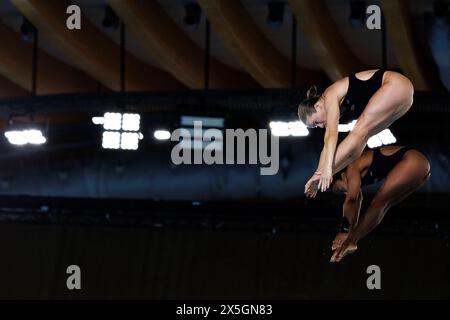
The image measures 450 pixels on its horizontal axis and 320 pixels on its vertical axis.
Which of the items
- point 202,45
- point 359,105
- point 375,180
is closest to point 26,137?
point 202,45

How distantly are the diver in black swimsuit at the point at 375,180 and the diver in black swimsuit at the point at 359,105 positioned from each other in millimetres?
301

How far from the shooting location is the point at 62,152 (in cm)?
1769

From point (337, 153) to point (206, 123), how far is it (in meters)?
8.08

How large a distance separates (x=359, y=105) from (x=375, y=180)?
57cm

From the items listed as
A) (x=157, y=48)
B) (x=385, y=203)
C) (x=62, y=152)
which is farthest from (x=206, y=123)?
(x=385, y=203)

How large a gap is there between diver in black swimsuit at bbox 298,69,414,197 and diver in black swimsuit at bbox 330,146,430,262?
0.99ft

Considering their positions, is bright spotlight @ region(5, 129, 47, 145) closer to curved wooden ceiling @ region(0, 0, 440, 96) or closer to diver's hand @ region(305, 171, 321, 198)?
curved wooden ceiling @ region(0, 0, 440, 96)

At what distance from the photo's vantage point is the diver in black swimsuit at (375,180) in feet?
20.4

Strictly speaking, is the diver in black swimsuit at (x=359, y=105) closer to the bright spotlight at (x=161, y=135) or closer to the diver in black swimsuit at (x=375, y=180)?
the diver in black swimsuit at (x=375, y=180)

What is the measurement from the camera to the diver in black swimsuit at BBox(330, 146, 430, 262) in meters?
6.21

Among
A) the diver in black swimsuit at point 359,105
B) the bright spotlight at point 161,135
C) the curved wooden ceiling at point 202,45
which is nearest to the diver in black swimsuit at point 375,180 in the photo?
the diver in black swimsuit at point 359,105

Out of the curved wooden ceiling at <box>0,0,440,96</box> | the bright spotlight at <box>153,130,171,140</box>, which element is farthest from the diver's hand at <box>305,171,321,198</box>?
the bright spotlight at <box>153,130,171,140</box>

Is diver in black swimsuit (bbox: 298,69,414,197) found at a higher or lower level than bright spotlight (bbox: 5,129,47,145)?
lower
